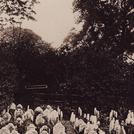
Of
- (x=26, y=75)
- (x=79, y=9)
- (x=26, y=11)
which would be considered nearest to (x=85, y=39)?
(x=79, y=9)

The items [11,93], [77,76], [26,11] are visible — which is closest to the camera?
[11,93]

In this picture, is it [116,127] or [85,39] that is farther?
[85,39]

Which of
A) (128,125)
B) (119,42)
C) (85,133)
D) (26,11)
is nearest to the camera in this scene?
(85,133)

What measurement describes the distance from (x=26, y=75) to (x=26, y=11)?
30.6ft

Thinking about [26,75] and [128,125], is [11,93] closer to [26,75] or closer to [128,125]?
[26,75]

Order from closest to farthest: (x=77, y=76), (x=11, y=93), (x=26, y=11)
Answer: (x=11, y=93), (x=77, y=76), (x=26, y=11)

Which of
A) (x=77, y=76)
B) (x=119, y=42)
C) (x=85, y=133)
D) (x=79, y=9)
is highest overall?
(x=79, y=9)

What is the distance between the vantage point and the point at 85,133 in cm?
1520

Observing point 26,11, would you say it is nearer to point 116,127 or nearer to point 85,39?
point 85,39

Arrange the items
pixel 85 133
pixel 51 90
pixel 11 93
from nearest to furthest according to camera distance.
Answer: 1. pixel 85 133
2. pixel 11 93
3. pixel 51 90

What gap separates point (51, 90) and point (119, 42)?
14.4 metres

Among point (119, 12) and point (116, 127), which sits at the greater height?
point (119, 12)

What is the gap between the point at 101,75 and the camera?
24.7 metres

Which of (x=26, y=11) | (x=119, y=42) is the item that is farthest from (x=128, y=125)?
(x=119, y=42)
